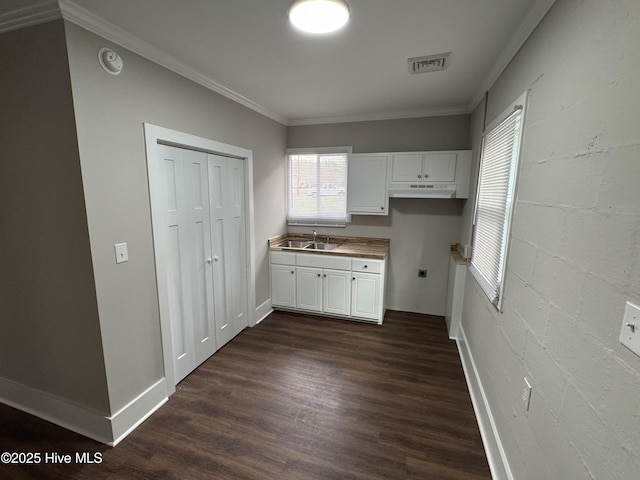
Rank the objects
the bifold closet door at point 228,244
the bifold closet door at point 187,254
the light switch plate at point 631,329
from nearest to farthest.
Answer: the light switch plate at point 631,329
the bifold closet door at point 187,254
the bifold closet door at point 228,244

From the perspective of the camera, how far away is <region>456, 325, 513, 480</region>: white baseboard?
62.3 inches

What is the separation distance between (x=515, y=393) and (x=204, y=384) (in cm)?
223

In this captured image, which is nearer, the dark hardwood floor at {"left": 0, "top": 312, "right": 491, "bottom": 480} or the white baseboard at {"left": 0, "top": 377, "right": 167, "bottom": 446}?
the dark hardwood floor at {"left": 0, "top": 312, "right": 491, "bottom": 480}

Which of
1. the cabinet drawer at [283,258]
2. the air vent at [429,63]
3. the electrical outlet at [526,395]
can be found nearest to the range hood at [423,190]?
the air vent at [429,63]

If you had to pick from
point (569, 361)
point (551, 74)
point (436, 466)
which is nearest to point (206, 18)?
point (551, 74)

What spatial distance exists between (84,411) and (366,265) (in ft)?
8.91

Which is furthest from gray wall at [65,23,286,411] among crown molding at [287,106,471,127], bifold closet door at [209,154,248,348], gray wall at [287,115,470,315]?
gray wall at [287,115,470,315]

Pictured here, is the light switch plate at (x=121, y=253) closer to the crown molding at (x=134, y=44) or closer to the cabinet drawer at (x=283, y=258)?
the crown molding at (x=134, y=44)

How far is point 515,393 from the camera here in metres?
1.50

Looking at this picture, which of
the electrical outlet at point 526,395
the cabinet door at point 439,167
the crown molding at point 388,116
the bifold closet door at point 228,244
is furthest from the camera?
the crown molding at point 388,116

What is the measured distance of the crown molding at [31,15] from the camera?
1450 mm

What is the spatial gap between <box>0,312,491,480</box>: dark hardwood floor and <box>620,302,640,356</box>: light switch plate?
4.53ft

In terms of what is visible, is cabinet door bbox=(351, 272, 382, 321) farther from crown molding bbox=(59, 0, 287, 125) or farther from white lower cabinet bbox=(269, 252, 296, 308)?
crown molding bbox=(59, 0, 287, 125)

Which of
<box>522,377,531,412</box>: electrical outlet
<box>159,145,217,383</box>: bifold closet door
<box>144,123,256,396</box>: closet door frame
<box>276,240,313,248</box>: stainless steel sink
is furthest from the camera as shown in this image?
<box>276,240,313,248</box>: stainless steel sink
